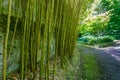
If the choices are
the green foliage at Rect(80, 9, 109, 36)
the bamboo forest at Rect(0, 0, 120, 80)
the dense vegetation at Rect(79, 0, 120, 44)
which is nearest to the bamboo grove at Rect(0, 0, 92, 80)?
the bamboo forest at Rect(0, 0, 120, 80)

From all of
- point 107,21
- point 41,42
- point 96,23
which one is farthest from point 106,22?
point 41,42

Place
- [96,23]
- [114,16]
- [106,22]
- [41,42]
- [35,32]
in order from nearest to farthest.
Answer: [35,32]
[41,42]
[114,16]
[96,23]
[106,22]

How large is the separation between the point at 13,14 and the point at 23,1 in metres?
0.24

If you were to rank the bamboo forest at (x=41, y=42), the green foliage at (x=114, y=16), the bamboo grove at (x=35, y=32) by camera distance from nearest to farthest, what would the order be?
the bamboo grove at (x=35, y=32) → the bamboo forest at (x=41, y=42) → the green foliage at (x=114, y=16)

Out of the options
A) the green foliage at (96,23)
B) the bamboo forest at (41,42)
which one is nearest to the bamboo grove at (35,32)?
the bamboo forest at (41,42)

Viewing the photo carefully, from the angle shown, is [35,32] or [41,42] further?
[41,42]

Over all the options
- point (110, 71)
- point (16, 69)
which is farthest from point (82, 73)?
point (16, 69)

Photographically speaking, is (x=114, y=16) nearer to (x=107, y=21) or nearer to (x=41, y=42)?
(x=107, y=21)

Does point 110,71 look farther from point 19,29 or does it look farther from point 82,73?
point 19,29

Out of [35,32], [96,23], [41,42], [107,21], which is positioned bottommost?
[41,42]

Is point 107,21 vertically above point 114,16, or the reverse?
point 114,16

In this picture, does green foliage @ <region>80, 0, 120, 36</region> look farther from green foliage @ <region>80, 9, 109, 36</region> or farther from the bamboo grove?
the bamboo grove

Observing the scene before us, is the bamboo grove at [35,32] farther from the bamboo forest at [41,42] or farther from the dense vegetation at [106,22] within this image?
the dense vegetation at [106,22]

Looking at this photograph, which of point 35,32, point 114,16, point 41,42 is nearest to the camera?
point 35,32
